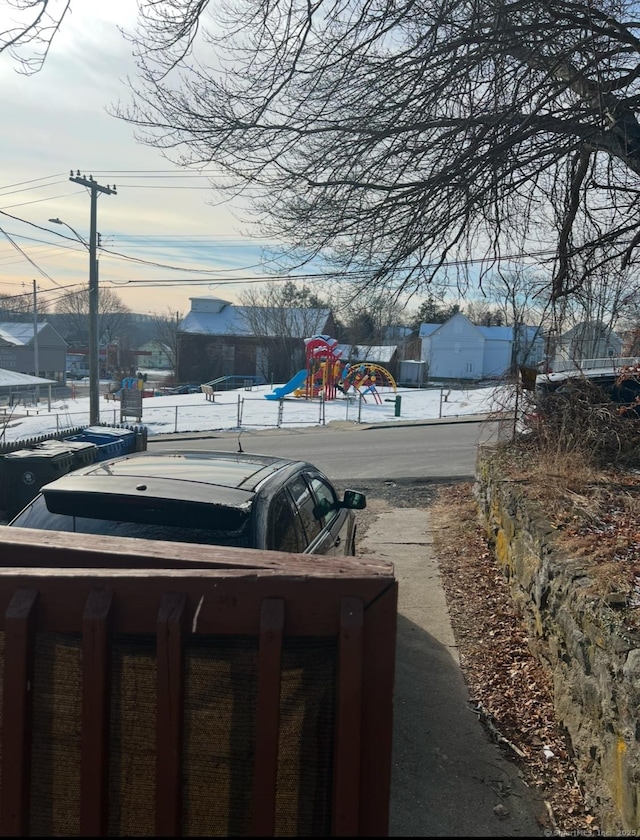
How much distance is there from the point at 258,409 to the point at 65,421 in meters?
9.06

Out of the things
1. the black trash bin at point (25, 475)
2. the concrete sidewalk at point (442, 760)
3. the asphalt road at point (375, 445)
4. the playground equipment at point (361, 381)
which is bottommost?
the concrete sidewalk at point (442, 760)

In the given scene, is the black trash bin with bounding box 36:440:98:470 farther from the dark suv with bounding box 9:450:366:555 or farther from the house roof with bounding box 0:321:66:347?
the house roof with bounding box 0:321:66:347

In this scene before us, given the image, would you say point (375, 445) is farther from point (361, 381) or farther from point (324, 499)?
point (361, 381)

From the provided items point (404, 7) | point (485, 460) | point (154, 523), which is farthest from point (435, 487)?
point (154, 523)

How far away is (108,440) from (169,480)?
20.4ft

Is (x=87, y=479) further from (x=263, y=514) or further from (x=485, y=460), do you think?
(x=485, y=460)

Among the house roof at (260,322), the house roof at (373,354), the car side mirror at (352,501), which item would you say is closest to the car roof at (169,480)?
the car side mirror at (352,501)

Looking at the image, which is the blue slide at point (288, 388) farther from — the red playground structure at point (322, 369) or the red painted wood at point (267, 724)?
the red painted wood at point (267, 724)

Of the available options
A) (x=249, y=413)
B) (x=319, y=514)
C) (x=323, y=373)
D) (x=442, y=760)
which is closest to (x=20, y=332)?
(x=323, y=373)

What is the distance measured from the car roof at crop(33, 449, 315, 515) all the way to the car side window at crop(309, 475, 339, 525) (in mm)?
282

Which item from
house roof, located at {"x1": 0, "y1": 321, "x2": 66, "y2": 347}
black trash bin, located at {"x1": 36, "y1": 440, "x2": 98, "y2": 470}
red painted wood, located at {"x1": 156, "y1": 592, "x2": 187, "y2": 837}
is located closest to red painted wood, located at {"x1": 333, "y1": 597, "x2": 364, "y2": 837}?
red painted wood, located at {"x1": 156, "y1": 592, "x2": 187, "y2": 837}

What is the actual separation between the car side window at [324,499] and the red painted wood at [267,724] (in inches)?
126

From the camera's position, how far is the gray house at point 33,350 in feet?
204

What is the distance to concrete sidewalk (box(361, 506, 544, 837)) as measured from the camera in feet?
11.2
